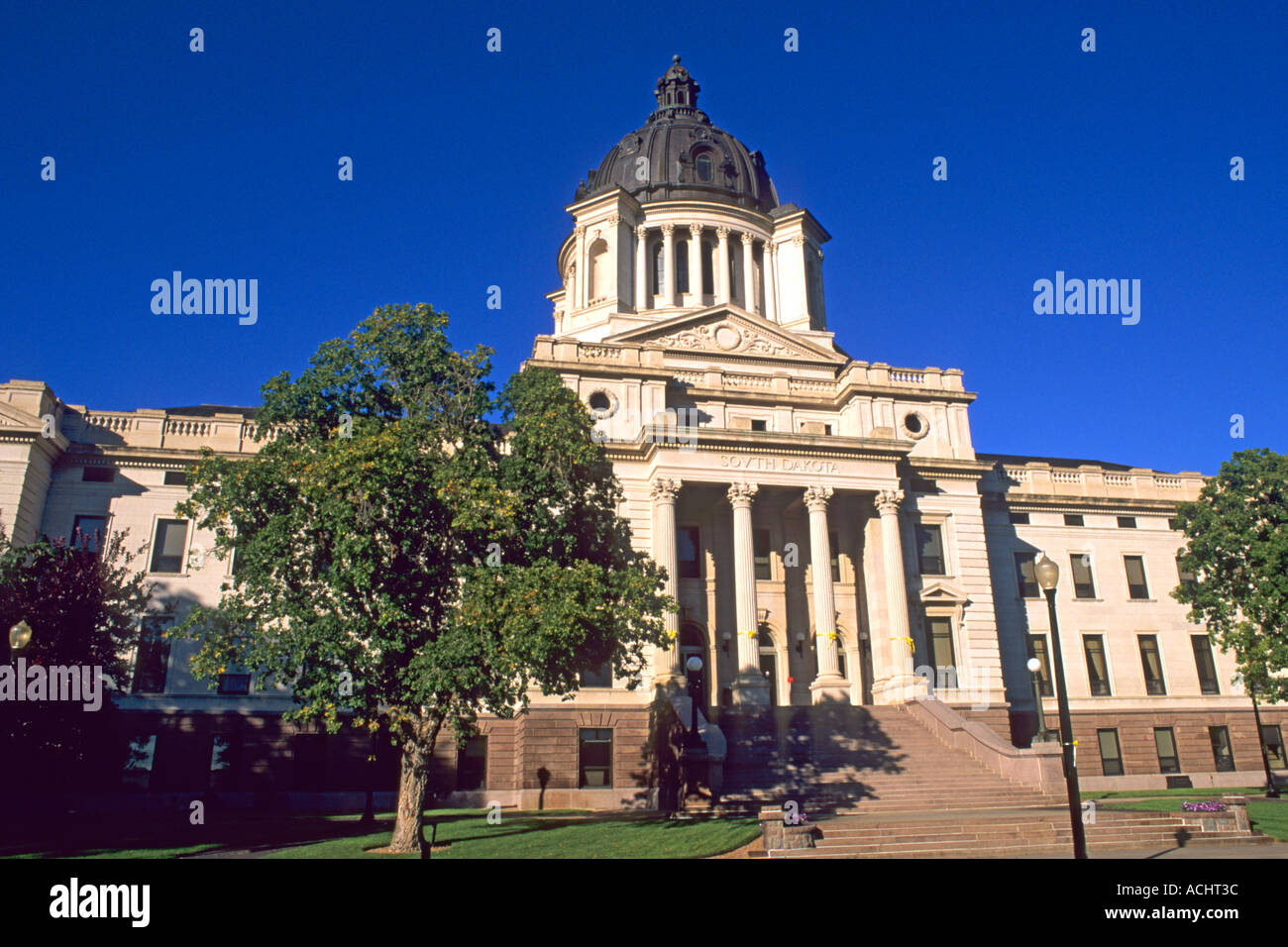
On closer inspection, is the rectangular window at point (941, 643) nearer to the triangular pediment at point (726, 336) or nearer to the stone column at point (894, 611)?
the stone column at point (894, 611)

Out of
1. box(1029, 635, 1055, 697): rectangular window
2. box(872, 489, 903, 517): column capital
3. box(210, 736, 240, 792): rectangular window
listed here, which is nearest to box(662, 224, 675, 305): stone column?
box(872, 489, 903, 517): column capital

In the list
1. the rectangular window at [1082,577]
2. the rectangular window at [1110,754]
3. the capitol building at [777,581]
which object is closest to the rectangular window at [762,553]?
the capitol building at [777,581]

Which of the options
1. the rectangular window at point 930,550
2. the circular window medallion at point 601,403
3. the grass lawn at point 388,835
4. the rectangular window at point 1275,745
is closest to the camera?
the grass lawn at point 388,835

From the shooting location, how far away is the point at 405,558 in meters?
22.0

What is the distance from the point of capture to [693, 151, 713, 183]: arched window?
56.0 meters

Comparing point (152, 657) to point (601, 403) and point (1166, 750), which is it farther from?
point (1166, 750)

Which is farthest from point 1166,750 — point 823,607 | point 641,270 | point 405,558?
point 405,558

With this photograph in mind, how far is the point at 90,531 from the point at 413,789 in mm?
21130

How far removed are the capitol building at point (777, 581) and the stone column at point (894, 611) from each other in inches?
4.3

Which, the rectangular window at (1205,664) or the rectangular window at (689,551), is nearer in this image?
the rectangular window at (689,551)

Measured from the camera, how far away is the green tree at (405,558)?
2039 centimetres

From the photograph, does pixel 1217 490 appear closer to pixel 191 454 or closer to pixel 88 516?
pixel 191 454
